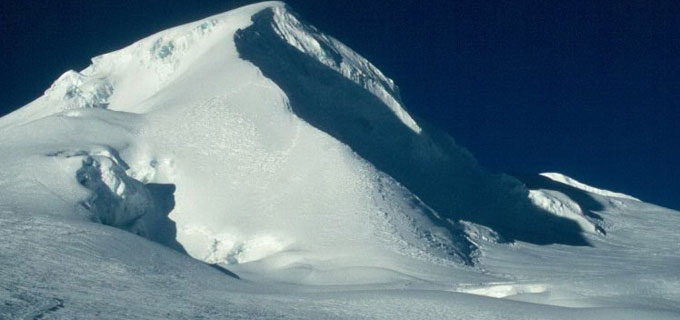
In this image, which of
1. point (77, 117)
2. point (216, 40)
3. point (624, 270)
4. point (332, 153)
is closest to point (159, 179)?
point (77, 117)

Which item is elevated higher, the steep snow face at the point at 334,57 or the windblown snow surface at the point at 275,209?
the steep snow face at the point at 334,57

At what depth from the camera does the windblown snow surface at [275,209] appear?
23.1 meters

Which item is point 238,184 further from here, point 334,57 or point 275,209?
point 334,57

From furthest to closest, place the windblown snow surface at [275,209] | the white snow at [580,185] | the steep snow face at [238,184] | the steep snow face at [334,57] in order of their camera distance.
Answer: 1. the white snow at [580,185]
2. the steep snow face at [334,57]
3. the steep snow face at [238,184]
4. the windblown snow surface at [275,209]

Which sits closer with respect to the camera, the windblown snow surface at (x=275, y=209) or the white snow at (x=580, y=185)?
the windblown snow surface at (x=275, y=209)

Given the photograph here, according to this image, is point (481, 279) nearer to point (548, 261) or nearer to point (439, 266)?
point (439, 266)

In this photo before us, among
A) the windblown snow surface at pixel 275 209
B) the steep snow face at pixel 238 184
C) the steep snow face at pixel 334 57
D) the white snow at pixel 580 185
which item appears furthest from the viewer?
the white snow at pixel 580 185

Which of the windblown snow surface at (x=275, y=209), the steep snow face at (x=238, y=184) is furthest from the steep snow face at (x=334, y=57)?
the steep snow face at (x=238, y=184)

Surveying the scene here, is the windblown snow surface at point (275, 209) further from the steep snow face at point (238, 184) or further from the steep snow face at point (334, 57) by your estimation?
the steep snow face at point (334, 57)

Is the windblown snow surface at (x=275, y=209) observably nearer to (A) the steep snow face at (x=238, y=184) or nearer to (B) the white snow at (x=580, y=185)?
(A) the steep snow face at (x=238, y=184)

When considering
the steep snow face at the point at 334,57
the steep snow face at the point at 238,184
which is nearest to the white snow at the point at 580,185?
the steep snow face at the point at 334,57

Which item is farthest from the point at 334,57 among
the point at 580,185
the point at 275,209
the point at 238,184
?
the point at 580,185

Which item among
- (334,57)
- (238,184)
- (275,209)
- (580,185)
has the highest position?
(334,57)

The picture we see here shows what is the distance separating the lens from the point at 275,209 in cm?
4519
